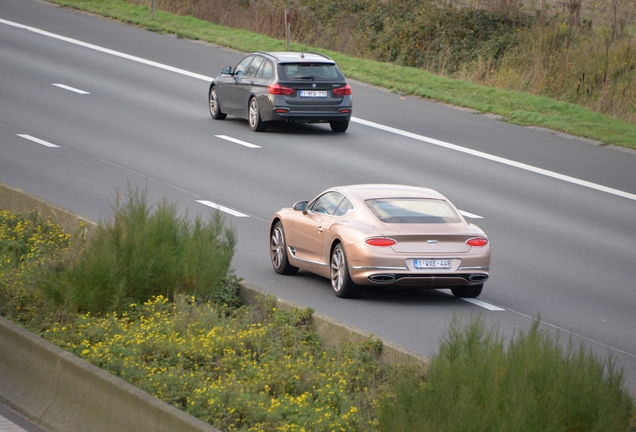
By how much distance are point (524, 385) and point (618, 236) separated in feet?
38.9

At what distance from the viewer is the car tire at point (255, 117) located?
85.1 feet

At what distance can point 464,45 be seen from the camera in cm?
3522

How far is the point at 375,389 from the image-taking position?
8750 millimetres

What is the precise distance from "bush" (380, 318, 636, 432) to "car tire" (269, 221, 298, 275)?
7.57 metres

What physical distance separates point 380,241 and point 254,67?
13853mm

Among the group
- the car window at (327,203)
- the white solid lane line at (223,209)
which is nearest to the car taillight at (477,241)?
the car window at (327,203)

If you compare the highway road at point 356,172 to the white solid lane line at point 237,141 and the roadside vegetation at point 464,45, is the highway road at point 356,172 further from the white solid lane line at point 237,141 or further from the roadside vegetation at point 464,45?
the roadside vegetation at point 464,45

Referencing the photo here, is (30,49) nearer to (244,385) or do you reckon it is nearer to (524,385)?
(244,385)

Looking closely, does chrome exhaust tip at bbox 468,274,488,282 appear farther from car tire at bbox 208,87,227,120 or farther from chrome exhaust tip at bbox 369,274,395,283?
car tire at bbox 208,87,227,120

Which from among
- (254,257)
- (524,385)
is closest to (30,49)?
(254,257)

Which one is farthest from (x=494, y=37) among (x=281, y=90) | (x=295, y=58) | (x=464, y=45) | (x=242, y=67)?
(x=281, y=90)

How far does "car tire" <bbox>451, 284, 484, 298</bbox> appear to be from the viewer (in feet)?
45.2

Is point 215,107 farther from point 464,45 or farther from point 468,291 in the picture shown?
point 468,291

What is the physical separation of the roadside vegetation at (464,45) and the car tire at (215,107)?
5016 mm
